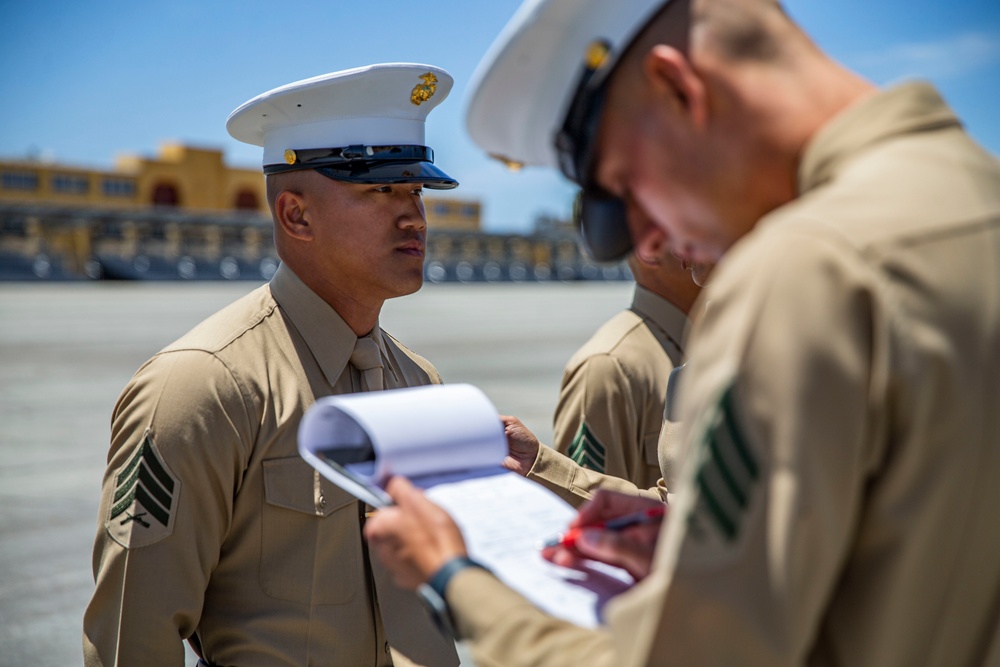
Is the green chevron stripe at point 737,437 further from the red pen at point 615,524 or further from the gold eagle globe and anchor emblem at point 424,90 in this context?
the gold eagle globe and anchor emblem at point 424,90

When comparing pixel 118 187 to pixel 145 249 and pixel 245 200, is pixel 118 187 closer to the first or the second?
pixel 245 200

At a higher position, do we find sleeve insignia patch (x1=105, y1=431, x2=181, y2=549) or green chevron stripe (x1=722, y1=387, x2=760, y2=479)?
green chevron stripe (x1=722, y1=387, x2=760, y2=479)

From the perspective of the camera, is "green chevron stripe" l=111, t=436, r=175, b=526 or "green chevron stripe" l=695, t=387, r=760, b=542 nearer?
"green chevron stripe" l=695, t=387, r=760, b=542

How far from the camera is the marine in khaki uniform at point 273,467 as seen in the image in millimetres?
2219

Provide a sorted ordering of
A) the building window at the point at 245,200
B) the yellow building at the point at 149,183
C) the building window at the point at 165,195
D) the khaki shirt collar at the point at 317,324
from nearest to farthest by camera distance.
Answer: the khaki shirt collar at the point at 317,324 → the yellow building at the point at 149,183 → the building window at the point at 165,195 → the building window at the point at 245,200

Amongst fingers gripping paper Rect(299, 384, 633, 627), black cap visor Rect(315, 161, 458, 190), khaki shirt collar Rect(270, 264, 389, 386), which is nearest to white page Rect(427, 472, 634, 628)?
fingers gripping paper Rect(299, 384, 633, 627)

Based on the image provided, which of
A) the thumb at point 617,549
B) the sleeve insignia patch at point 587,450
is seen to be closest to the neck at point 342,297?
the sleeve insignia patch at point 587,450

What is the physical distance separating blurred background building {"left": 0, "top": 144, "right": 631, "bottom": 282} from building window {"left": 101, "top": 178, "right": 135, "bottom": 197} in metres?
0.06

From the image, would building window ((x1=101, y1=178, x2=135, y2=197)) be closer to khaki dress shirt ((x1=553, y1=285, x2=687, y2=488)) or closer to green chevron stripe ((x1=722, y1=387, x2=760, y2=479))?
khaki dress shirt ((x1=553, y1=285, x2=687, y2=488))

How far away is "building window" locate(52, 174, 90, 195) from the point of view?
181 feet

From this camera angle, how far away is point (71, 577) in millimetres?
5555

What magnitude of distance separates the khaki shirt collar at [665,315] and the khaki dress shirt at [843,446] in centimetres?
271

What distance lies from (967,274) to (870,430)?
200mm

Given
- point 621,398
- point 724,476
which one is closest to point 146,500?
point 724,476
